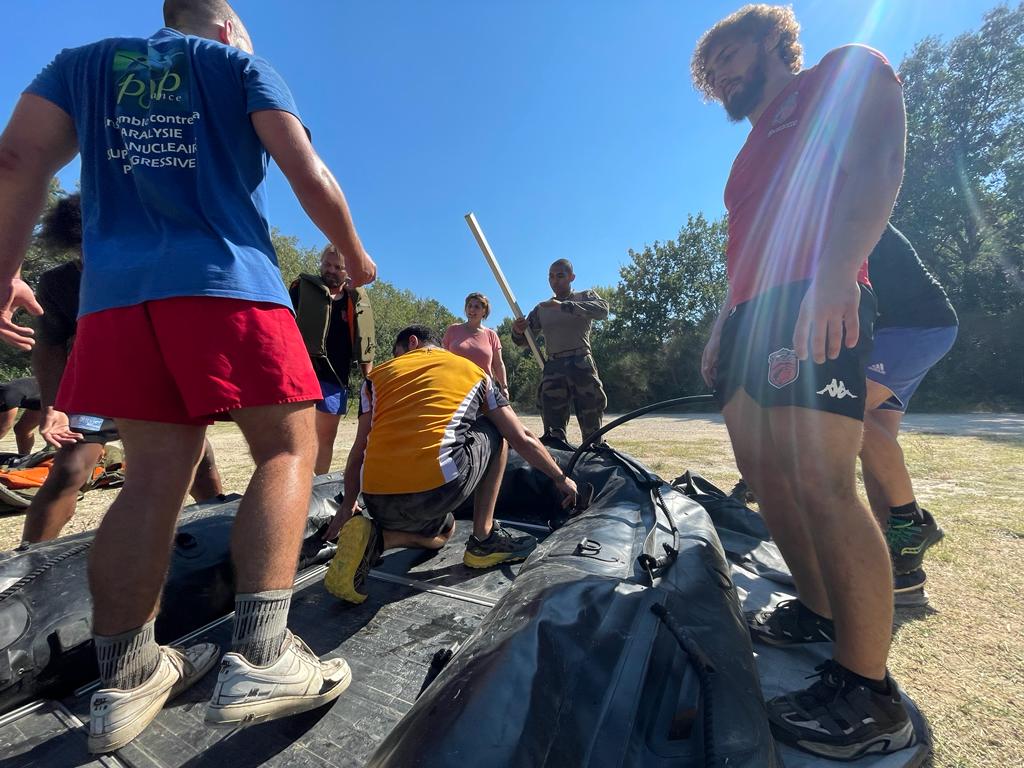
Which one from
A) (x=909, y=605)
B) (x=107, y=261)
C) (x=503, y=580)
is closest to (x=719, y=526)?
(x=909, y=605)

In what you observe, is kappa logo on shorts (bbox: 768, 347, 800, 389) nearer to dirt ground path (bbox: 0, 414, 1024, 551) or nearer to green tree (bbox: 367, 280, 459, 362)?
dirt ground path (bbox: 0, 414, 1024, 551)

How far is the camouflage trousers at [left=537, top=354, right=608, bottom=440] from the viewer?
4.41m

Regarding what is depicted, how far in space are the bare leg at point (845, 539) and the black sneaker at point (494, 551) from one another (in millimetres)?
1307

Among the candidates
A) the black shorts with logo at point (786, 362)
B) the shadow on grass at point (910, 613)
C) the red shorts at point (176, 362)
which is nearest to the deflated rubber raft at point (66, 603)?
the red shorts at point (176, 362)

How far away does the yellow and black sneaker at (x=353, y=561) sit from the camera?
1.79 meters

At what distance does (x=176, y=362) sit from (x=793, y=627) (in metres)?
1.83

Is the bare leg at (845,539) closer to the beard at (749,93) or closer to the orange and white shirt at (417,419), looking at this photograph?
the beard at (749,93)

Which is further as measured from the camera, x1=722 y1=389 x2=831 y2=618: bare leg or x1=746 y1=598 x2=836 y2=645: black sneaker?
x1=746 y1=598 x2=836 y2=645: black sneaker

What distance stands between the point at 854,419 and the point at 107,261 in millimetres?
1780

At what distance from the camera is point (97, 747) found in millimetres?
1056

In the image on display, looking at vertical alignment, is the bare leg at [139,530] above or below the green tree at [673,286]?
below

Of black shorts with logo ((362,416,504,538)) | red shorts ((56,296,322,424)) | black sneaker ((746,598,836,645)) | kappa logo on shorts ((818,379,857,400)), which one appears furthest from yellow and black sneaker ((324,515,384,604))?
kappa logo on shorts ((818,379,857,400))

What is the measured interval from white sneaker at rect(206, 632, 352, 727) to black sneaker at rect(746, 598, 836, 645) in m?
1.18

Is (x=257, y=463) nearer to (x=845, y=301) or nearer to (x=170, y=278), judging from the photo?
(x=170, y=278)
